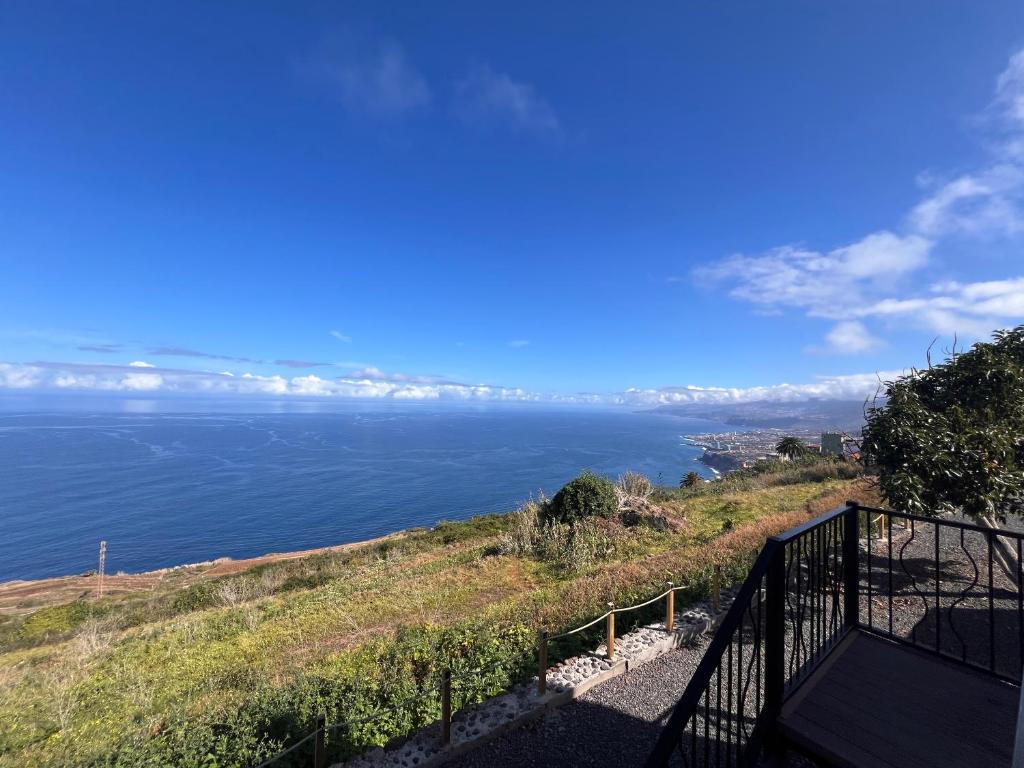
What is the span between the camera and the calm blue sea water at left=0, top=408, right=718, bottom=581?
39844mm

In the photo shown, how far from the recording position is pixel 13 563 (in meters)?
35.5

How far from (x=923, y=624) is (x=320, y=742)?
7531 mm

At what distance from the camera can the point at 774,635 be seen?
96.1 inches

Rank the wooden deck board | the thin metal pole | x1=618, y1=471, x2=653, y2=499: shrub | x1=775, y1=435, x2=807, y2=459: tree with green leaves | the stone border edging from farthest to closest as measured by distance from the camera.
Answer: x1=775, y1=435, x2=807, y2=459: tree with green leaves
x1=618, y1=471, x2=653, y2=499: shrub
the stone border edging
the thin metal pole
the wooden deck board

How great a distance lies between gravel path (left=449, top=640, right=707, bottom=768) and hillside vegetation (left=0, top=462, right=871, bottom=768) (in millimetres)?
727

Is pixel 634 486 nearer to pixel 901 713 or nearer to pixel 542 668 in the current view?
pixel 542 668

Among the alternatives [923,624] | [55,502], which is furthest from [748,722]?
[55,502]

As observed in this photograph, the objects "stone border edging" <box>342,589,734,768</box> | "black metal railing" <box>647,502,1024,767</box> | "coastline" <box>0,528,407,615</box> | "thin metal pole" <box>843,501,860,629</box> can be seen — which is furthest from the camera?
"coastline" <box>0,528,407,615</box>

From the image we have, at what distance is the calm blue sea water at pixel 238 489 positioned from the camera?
39844mm

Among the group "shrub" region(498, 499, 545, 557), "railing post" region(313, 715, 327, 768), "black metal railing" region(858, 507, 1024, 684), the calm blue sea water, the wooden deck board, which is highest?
the wooden deck board

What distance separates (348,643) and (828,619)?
25.7ft

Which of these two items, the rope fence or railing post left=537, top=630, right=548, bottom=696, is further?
railing post left=537, top=630, right=548, bottom=696

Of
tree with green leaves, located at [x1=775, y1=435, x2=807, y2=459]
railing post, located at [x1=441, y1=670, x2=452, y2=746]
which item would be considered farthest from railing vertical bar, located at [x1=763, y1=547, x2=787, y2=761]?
tree with green leaves, located at [x1=775, y1=435, x2=807, y2=459]

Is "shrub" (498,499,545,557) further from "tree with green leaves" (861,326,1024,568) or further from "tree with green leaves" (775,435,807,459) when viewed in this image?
"tree with green leaves" (775,435,807,459)
